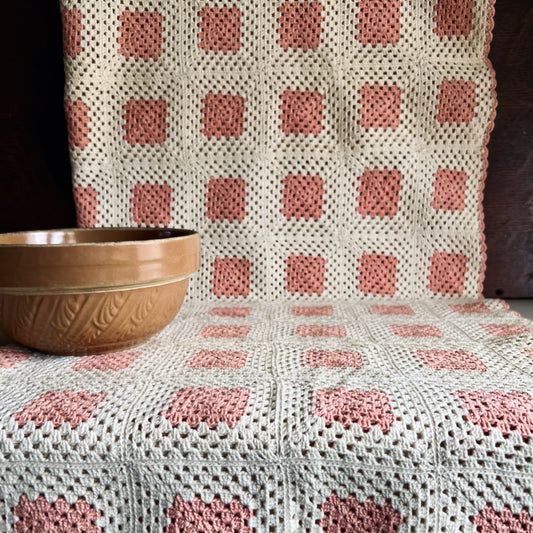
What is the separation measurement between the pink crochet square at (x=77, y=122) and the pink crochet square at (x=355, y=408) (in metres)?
0.62

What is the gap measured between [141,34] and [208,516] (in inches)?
30.2

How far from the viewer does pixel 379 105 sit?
33.9 inches

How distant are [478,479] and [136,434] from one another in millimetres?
328

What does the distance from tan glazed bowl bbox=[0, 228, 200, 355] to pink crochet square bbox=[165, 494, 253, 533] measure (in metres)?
0.24

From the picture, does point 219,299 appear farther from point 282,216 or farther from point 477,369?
point 477,369

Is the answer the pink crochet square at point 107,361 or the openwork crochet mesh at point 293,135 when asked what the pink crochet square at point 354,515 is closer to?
the pink crochet square at point 107,361

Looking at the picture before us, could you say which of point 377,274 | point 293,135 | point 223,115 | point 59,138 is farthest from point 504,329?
point 59,138

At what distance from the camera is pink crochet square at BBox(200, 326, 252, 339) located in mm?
714

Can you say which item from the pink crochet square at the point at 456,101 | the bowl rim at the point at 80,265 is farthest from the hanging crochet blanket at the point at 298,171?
the bowl rim at the point at 80,265

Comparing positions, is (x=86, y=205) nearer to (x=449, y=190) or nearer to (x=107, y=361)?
(x=107, y=361)

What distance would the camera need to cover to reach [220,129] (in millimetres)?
874

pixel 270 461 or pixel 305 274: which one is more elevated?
pixel 305 274

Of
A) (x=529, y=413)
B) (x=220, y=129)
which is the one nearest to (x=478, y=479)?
(x=529, y=413)

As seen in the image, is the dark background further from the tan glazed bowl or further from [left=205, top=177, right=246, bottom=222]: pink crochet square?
the tan glazed bowl
